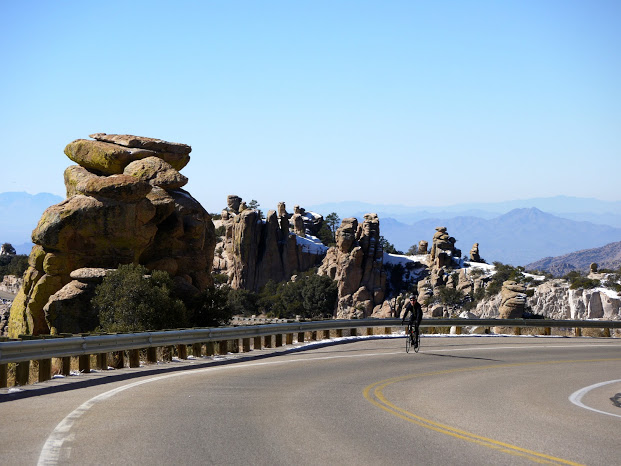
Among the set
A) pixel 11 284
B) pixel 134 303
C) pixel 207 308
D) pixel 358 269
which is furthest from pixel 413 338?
pixel 11 284

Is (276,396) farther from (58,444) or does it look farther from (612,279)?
(612,279)

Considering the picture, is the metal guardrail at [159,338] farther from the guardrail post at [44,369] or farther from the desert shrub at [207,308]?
the desert shrub at [207,308]

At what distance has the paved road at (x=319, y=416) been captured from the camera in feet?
28.9

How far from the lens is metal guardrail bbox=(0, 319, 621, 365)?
14.4m

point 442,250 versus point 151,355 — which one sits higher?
point 442,250

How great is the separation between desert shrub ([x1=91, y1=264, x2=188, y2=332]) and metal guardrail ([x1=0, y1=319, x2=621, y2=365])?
→ 1187cm

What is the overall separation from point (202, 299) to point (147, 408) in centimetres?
3275

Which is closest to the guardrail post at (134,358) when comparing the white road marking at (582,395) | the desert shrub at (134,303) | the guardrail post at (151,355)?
the guardrail post at (151,355)

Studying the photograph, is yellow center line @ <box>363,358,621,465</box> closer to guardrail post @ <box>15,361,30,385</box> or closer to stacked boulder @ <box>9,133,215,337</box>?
guardrail post @ <box>15,361,30,385</box>

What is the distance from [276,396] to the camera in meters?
13.5

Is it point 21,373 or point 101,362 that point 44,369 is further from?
point 101,362

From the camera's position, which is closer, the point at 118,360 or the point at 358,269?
the point at 118,360

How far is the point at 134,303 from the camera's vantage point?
37.2 meters

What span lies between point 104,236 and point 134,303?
22.9 feet
